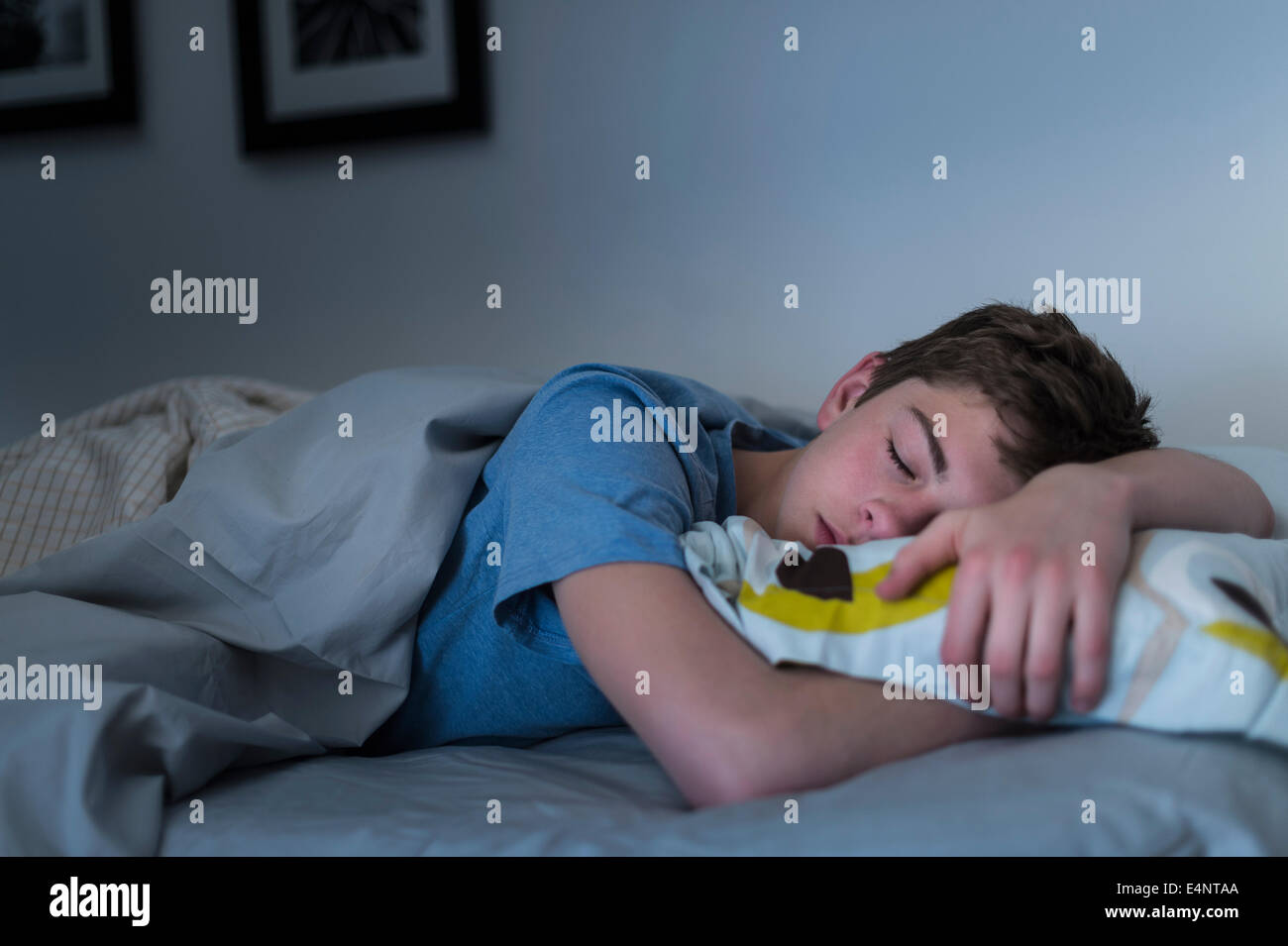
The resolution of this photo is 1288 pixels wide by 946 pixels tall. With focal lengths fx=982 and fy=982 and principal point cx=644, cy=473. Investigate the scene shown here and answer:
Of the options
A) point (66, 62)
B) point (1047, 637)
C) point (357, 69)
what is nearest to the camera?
point (1047, 637)

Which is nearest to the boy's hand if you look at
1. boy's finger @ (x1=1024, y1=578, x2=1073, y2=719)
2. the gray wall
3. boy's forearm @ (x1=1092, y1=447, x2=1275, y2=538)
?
boy's finger @ (x1=1024, y1=578, x2=1073, y2=719)

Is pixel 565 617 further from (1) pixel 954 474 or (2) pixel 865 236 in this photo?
(2) pixel 865 236

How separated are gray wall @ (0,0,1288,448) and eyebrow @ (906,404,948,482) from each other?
0.80m

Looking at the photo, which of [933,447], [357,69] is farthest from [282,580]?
[357,69]

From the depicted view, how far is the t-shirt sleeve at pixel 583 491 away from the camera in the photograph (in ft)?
2.18

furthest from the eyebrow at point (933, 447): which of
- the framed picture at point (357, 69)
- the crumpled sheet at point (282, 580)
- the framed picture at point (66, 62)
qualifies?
the framed picture at point (66, 62)

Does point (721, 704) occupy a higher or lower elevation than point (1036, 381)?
lower

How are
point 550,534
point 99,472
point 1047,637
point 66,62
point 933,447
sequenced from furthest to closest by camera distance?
point 66,62 → point 99,472 → point 933,447 → point 550,534 → point 1047,637

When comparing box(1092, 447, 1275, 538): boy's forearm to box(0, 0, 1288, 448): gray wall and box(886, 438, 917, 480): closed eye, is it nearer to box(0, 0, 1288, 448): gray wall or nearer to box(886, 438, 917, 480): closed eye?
box(886, 438, 917, 480): closed eye

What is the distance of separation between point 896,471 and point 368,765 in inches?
19.9

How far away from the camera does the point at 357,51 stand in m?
1.84

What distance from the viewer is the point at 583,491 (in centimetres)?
70

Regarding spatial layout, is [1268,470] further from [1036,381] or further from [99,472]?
[99,472]

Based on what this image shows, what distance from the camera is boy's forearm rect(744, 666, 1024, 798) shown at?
22.2 inches
